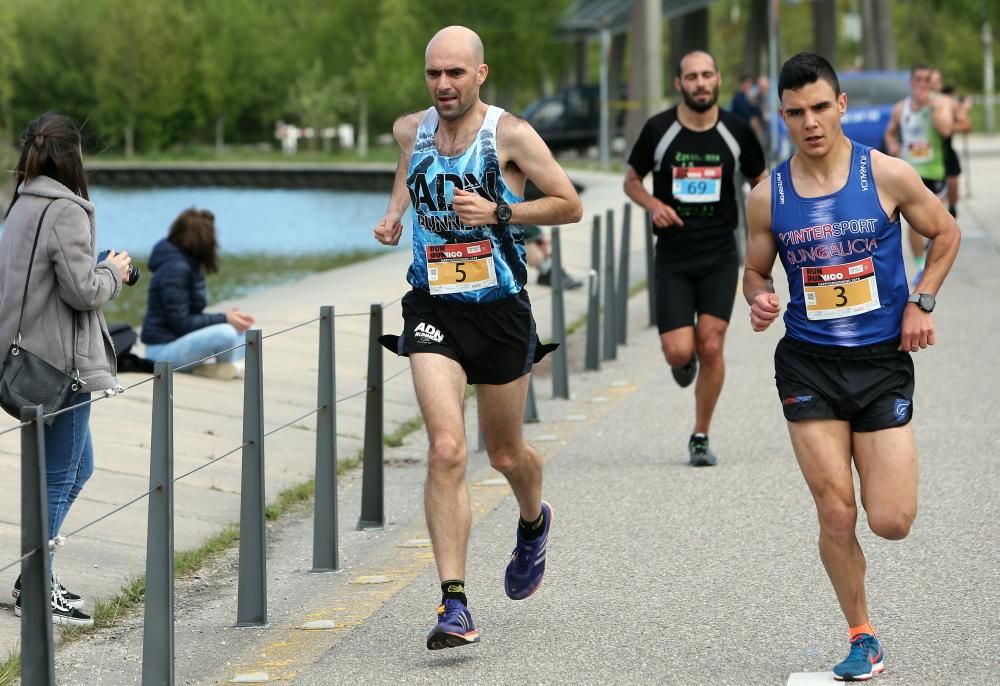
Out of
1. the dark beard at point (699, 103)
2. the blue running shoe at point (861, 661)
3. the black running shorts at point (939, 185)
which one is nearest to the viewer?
the blue running shoe at point (861, 661)

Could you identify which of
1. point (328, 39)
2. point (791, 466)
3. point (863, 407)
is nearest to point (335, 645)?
point (863, 407)

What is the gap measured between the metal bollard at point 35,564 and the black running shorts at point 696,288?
16.8 ft

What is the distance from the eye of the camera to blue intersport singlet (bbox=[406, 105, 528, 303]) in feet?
21.0

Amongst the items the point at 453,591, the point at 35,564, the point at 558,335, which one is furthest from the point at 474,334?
the point at 558,335

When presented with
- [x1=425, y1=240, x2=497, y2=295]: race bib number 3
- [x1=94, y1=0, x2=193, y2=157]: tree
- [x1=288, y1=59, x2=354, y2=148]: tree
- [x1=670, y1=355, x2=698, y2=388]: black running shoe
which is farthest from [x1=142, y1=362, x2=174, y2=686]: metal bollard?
[x1=94, y1=0, x2=193, y2=157]: tree

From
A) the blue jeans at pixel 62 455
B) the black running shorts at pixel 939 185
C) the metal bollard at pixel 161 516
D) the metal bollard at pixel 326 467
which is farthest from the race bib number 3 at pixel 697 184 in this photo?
the black running shorts at pixel 939 185

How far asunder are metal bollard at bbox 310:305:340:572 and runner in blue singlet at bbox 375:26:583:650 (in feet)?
3.24

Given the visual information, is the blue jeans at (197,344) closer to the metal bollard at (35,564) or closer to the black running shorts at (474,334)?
the black running shorts at (474,334)

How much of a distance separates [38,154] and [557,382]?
19.0ft

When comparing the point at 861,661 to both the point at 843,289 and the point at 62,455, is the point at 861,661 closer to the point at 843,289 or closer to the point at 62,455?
the point at 843,289

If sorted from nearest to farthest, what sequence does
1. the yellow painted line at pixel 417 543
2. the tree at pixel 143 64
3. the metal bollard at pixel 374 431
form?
the yellow painted line at pixel 417 543, the metal bollard at pixel 374 431, the tree at pixel 143 64

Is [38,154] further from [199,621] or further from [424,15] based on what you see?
[424,15]

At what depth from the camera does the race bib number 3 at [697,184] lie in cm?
957

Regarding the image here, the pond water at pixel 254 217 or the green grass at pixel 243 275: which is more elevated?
the green grass at pixel 243 275
